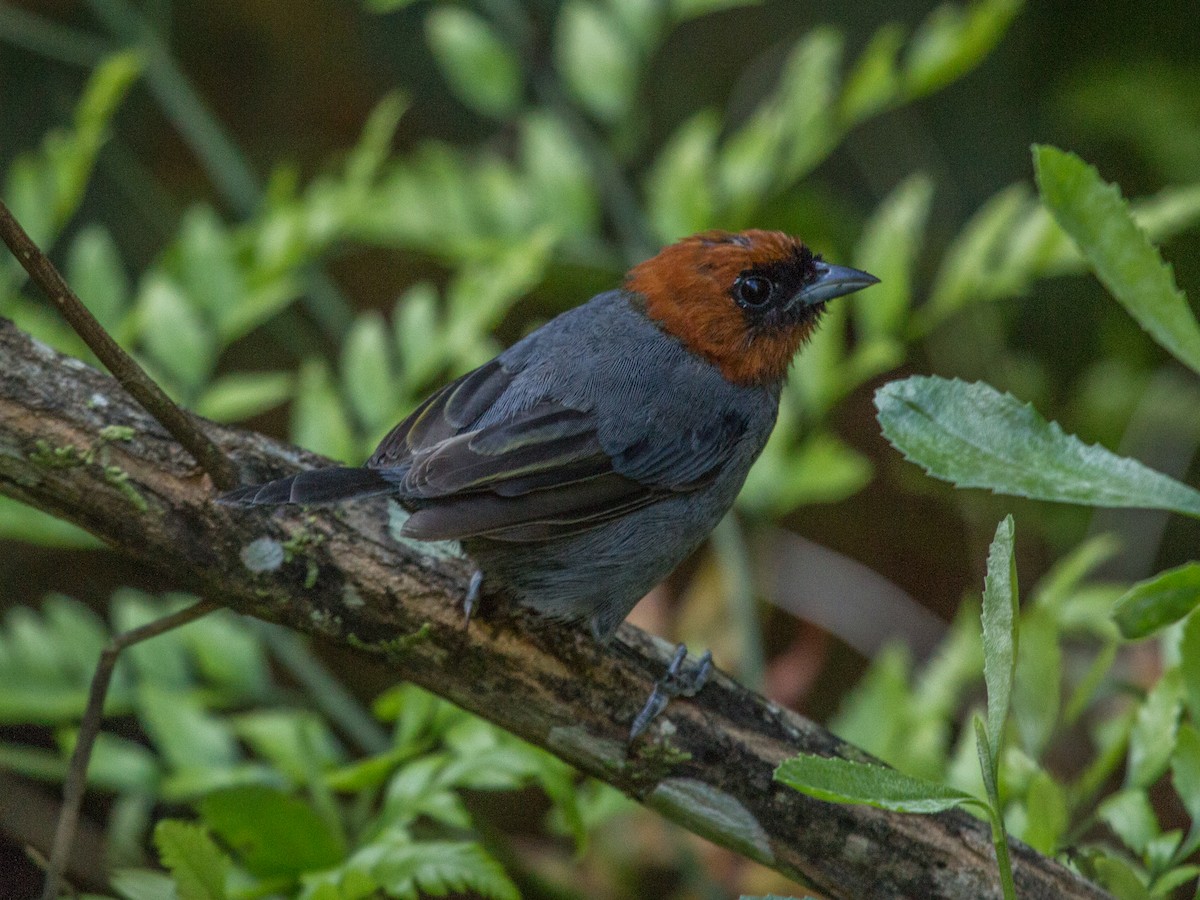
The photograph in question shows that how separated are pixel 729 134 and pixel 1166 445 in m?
2.88

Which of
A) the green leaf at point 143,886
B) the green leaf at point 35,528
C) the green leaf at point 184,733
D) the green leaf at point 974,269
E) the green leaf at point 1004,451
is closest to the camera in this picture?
the green leaf at point 1004,451

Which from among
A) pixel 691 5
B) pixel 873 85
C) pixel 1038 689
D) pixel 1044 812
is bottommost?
pixel 1044 812

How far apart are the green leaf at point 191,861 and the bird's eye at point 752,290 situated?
6.17 ft

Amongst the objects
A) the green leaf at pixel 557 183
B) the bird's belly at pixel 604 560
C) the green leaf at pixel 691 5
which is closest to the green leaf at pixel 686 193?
the green leaf at pixel 557 183

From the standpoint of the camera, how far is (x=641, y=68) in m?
3.93

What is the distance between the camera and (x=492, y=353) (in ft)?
12.3

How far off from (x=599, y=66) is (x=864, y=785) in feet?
9.23

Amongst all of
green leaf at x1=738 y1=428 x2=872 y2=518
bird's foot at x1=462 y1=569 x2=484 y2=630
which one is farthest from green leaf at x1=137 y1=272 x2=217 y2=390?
green leaf at x1=738 y1=428 x2=872 y2=518

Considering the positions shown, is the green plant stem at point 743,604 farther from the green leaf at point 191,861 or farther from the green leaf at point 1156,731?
the green leaf at point 191,861

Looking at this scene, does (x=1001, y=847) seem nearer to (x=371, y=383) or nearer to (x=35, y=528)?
(x=371, y=383)

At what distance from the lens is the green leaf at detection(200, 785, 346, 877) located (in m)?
2.27

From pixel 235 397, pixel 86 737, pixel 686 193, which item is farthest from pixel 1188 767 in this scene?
pixel 235 397

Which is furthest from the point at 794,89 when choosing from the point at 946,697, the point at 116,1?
the point at 116,1

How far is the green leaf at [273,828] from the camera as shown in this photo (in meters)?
2.27
